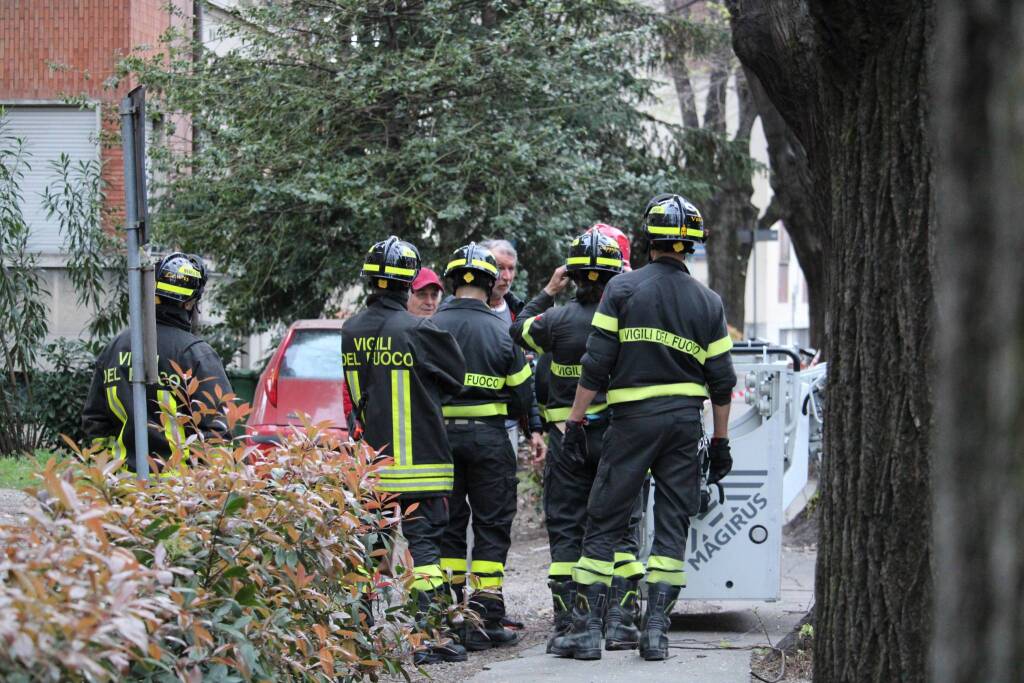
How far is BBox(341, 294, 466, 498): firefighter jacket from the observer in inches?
251

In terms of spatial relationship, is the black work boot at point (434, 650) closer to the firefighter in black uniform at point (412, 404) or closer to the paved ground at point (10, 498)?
the firefighter in black uniform at point (412, 404)

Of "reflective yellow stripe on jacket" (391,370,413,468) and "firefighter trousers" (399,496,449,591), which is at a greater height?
"reflective yellow stripe on jacket" (391,370,413,468)

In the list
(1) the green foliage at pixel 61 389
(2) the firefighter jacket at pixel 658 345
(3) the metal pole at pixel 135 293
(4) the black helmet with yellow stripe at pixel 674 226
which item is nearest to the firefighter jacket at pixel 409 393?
(2) the firefighter jacket at pixel 658 345

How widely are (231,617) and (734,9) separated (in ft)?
11.1

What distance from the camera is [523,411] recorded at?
718 centimetres

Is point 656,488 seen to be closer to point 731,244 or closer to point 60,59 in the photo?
point 60,59

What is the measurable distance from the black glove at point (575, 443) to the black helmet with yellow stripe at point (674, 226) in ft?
3.14

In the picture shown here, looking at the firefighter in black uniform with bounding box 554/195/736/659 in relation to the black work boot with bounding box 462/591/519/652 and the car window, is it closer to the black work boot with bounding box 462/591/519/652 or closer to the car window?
the black work boot with bounding box 462/591/519/652

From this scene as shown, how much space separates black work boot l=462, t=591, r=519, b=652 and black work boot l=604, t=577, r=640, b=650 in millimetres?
616

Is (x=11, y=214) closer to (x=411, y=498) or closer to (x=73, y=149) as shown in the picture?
(x=73, y=149)

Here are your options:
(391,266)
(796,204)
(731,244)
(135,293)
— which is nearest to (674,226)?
(391,266)

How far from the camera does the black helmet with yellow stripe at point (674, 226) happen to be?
634cm

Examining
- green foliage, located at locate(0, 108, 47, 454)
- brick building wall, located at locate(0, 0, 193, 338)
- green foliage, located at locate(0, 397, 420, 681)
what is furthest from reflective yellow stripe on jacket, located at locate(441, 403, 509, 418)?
brick building wall, located at locate(0, 0, 193, 338)

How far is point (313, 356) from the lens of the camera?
11688 mm
